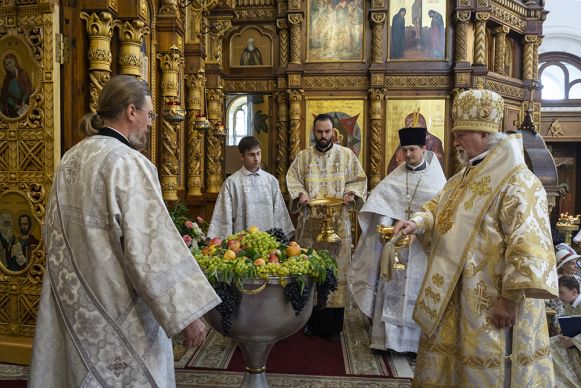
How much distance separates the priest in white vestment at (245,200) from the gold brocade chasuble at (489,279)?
2.60 metres

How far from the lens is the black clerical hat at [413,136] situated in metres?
4.23

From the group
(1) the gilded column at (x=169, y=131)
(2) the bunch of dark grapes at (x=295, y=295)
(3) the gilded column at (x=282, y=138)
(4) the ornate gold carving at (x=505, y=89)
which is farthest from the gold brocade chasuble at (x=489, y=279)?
(4) the ornate gold carving at (x=505, y=89)

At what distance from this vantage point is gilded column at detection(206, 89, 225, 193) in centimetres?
966

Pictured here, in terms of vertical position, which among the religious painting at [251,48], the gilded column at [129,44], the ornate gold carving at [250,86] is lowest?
the gilded column at [129,44]

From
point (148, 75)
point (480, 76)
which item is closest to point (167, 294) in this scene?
point (148, 75)

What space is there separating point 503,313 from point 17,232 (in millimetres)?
3656

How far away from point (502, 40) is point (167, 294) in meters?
11.9

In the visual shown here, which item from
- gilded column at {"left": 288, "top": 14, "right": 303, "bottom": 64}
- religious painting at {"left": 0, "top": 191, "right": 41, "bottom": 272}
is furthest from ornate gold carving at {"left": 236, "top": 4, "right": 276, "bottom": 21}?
religious painting at {"left": 0, "top": 191, "right": 41, "bottom": 272}

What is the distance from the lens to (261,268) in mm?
2570

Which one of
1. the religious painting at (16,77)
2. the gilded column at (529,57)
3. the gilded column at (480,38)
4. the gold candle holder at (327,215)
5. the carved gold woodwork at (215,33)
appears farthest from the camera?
the gilded column at (529,57)

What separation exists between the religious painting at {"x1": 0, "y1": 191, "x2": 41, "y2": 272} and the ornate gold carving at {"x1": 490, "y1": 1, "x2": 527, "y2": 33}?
10464 mm

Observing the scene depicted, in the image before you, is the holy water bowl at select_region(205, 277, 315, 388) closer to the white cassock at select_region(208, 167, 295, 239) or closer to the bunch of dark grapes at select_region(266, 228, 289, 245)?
the bunch of dark grapes at select_region(266, 228, 289, 245)

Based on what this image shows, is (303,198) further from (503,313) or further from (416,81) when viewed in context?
(416,81)

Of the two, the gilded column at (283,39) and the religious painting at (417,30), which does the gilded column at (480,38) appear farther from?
the gilded column at (283,39)
